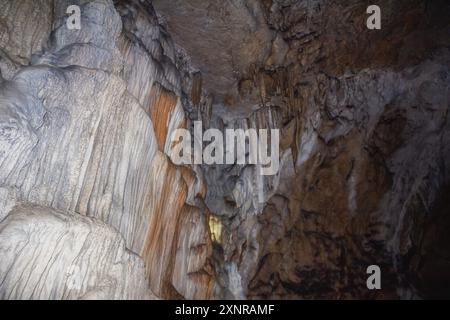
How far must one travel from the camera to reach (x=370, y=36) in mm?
7156

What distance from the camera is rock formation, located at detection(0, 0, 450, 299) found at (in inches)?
196

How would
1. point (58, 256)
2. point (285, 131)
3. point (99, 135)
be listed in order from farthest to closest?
point (285, 131), point (99, 135), point (58, 256)

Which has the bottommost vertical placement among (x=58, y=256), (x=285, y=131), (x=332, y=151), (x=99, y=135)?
(x=58, y=256)

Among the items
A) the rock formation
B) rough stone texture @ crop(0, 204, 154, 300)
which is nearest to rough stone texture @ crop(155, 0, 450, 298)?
the rock formation

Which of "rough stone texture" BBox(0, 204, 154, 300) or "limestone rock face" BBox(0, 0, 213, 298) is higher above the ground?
"limestone rock face" BBox(0, 0, 213, 298)

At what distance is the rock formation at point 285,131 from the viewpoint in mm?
4977

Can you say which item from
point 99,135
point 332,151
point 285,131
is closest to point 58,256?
point 99,135

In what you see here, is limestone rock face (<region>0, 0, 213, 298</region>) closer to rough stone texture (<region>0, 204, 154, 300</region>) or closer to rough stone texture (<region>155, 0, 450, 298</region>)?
rough stone texture (<region>0, 204, 154, 300</region>)

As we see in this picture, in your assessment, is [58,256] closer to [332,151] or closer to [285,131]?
[285,131]

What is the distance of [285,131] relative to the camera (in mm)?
7535

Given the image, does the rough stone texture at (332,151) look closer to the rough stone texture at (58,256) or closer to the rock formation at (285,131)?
the rock formation at (285,131)

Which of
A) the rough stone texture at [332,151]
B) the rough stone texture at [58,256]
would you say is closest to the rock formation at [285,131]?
the rough stone texture at [332,151]

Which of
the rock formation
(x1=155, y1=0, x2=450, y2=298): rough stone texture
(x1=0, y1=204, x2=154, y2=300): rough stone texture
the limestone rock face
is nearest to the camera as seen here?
(x1=0, y1=204, x2=154, y2=300): rough stone texture
